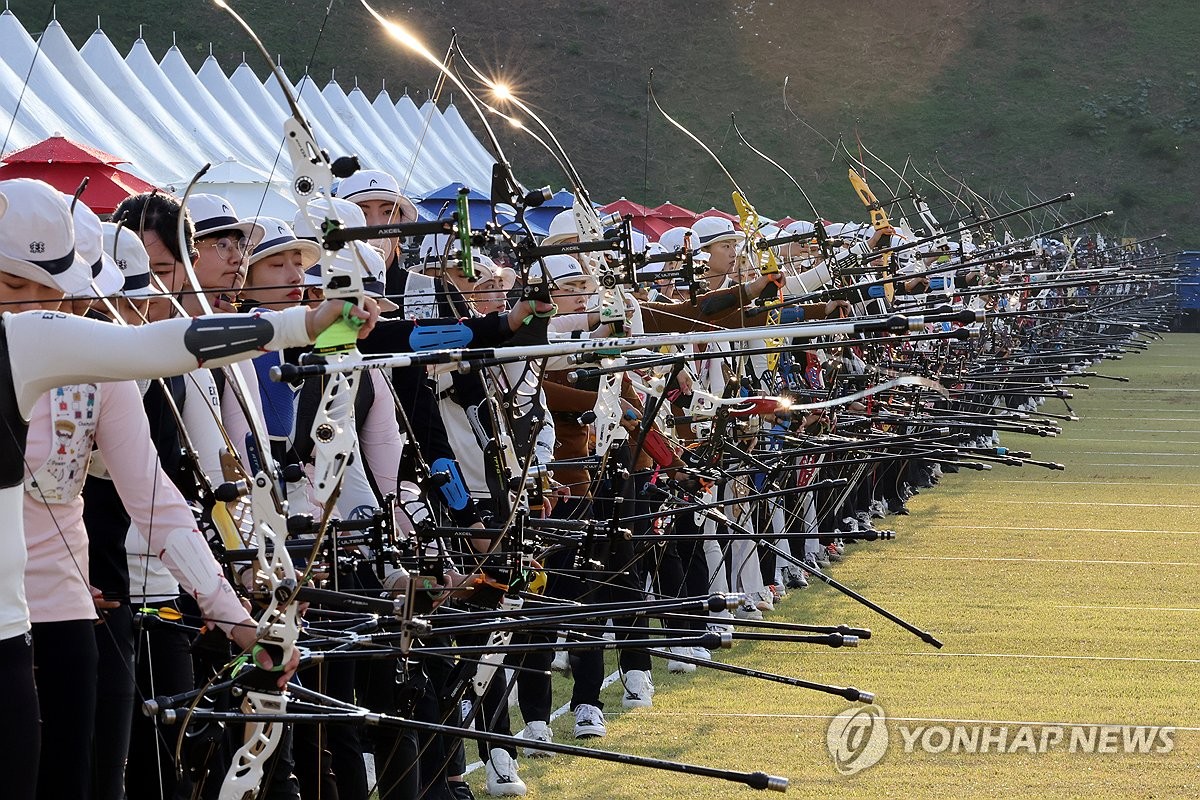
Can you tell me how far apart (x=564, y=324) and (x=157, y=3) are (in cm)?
3784

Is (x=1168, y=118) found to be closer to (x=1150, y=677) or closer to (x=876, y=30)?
(x=876, y=30)

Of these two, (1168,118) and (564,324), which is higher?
(1168,118)

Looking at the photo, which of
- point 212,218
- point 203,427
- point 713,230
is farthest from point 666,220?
point 203,427

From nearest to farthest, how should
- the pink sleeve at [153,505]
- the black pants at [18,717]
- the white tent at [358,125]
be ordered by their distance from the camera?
the black pants at [18,717] → the pink sleeve at [153,505] → the white tent at [358,125]

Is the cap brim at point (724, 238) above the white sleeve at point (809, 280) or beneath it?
above

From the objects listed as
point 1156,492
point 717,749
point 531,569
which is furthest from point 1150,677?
point 1156,492

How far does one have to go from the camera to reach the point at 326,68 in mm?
39531

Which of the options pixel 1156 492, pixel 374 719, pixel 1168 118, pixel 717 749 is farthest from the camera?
pixel 1168 118

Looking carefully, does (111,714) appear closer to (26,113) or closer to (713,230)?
(713,230)

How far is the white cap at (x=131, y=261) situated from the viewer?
11.0 ft

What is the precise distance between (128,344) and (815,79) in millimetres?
45117

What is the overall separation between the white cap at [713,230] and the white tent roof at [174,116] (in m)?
1.41

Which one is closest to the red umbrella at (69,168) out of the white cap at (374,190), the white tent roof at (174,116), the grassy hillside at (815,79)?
the white tent roof at (174,116)

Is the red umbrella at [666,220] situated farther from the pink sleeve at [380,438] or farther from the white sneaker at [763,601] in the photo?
the pink sleeve at [380,438]
